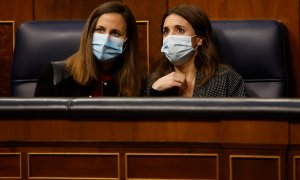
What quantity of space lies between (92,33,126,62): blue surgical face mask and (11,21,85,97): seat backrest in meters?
0.12

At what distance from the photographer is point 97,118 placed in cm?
115

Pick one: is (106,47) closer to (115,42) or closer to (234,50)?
(115,42)

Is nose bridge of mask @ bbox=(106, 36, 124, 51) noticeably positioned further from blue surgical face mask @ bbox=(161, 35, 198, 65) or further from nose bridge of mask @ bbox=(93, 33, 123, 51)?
blue surgical face mask @ bbox=(161, 35, 198, 65)

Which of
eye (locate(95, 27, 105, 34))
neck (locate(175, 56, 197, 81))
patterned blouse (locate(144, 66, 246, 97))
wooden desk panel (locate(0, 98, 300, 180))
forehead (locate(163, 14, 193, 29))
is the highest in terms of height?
forehead (locate(163, 14, 193, 29))

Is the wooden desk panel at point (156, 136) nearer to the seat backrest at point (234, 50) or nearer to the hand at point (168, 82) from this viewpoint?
the hand at point (168, 82)

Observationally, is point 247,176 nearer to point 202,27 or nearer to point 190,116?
point 190,116

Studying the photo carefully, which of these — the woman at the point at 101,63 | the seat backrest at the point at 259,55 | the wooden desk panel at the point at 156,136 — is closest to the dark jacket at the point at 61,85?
the woman at the point at 101,63

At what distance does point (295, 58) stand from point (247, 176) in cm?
97

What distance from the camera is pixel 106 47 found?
1.76 m

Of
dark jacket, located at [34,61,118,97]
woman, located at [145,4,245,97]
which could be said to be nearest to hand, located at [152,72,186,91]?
woman, located at [145,4,245,97]

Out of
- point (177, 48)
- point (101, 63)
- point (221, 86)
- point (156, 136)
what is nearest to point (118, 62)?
point (101, 63)

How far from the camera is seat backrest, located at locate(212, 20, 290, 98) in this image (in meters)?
1.78

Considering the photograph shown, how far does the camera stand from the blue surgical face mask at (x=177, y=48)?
5.73ft

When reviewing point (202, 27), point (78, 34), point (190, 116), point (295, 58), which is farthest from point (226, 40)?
point (190, 116)
